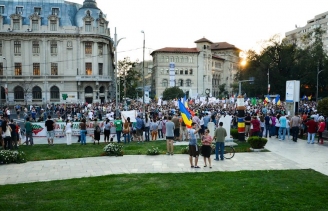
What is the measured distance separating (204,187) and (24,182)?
20.9 feet

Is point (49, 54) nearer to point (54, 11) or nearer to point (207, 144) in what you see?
point (54, 11)

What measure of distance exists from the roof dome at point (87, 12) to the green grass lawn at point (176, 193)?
5132cm

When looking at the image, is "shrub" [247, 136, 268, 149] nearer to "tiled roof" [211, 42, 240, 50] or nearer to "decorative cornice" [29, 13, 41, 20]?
"decorative cornice" [29, 13, 41, 20]

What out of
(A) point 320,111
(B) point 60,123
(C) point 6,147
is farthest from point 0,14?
(A) point 320,111

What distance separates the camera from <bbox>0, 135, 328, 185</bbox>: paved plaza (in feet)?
38.5

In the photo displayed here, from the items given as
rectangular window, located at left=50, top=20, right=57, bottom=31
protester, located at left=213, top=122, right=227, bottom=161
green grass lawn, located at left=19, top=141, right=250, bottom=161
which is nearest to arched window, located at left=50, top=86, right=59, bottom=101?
rectangular window, located at left=50, top=20, right=57, bottom=31

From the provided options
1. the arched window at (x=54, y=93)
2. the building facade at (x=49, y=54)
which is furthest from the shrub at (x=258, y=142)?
the arched window at (x=54, y=93)

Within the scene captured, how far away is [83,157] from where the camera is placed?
15039mm

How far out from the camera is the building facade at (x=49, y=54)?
5453 cm

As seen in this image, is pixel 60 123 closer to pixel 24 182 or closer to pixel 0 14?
pixel 24 182

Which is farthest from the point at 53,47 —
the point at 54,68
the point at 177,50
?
the point at 177,50

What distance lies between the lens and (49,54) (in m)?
55.4

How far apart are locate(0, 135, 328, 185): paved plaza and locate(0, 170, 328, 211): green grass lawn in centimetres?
95

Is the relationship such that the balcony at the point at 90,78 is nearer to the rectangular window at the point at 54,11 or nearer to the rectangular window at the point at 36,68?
the rectangular window at the point at 36,68
